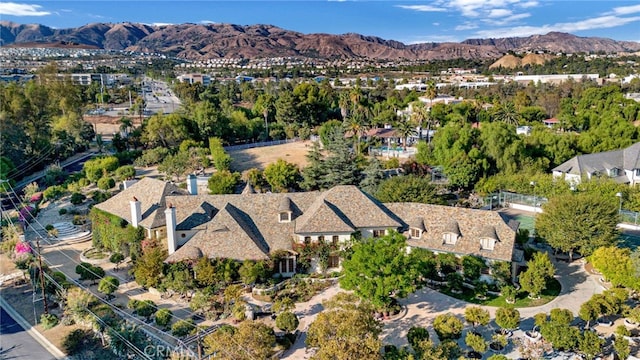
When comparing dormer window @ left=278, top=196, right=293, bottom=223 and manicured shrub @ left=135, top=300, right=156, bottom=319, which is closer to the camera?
manicured shrub @ left=135, top=300, right=156, bottom=319

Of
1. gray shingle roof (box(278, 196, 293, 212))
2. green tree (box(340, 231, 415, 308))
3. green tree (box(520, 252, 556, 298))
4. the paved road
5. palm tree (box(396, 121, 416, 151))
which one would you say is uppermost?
palm tree (box(396, 121, 416, 151))

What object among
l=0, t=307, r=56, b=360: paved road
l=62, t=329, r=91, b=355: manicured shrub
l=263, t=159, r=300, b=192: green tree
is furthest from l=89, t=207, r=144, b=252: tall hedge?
l=263, t=159, r=300, b=192: green tree

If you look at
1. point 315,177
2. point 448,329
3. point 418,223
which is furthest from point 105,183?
point 448,329

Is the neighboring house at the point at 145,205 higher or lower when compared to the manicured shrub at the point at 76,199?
higher

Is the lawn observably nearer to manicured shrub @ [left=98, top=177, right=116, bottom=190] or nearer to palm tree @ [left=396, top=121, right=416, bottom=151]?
manicured shrub @ [left=98, top=177, right=116, bottom=190]

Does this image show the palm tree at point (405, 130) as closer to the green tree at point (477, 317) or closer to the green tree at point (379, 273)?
the green tree at point (379, 273)

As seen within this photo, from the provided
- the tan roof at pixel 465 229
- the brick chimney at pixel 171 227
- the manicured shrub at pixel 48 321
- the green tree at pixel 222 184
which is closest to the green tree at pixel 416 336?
the tan roof at pixel 465 229
